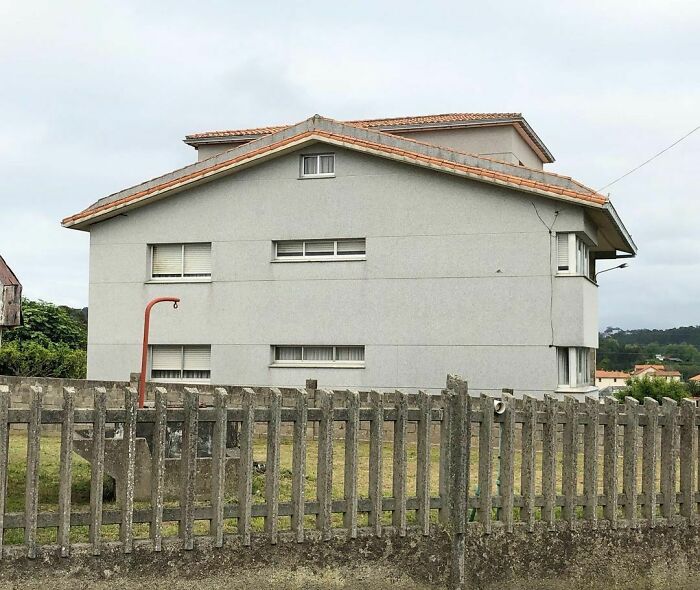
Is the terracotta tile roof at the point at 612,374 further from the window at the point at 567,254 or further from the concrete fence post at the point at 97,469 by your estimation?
the concrete fence post at the point at 97,469

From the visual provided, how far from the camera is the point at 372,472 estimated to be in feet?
26.1

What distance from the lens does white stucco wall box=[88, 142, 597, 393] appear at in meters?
20.9

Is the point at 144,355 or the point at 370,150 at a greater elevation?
the point at 370,150

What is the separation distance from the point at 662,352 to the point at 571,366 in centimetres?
9734

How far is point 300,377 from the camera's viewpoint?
2266 cm

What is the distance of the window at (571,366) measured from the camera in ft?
68.6

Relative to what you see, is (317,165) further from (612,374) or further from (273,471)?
(612,374)

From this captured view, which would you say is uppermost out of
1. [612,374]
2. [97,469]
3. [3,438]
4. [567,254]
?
[567,254]

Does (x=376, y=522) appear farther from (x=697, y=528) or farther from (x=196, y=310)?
(x=196, y=310)

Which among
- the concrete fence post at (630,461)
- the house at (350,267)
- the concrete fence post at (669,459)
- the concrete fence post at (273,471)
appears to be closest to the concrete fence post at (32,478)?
the concrete fence post at (273,471)

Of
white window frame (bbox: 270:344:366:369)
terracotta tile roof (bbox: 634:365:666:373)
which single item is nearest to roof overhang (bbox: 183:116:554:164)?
white window frame (bbox: 270:344:366:369)

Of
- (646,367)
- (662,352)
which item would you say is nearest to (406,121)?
(646,367)

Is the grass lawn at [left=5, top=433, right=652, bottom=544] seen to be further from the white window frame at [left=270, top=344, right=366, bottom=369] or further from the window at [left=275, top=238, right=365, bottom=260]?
the window at [left=275, top=238, right=365, bottom=260]

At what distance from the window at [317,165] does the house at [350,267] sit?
4 cm
